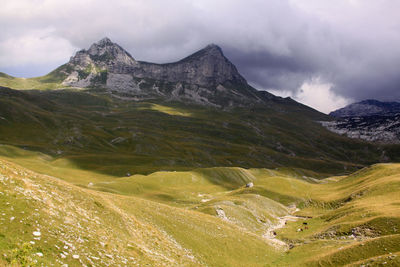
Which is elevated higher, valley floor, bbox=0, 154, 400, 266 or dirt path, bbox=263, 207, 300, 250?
valley floor, bbox=0, 154, 400, 266

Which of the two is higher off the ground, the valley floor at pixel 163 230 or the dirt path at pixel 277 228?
the valley floor at pixel 163 230

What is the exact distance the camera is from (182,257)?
33.3 metres

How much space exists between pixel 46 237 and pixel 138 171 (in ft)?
472

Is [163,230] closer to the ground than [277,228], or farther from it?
farther from it

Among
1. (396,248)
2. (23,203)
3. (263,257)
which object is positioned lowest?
(263,257)

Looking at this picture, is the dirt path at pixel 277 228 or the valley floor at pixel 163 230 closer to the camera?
the valley floor at pixel 163 230

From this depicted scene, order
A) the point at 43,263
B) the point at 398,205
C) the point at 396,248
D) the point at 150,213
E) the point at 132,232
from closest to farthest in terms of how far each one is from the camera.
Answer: the point at 43,263
the point at 132,232
the point at 396,248
the point at 150,213
the point at 398,205

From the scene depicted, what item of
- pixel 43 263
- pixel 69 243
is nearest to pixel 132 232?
pixel 69 243

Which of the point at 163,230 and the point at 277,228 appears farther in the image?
the point at 277,228

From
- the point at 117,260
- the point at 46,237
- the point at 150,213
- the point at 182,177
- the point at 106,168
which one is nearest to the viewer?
the point at 46,237

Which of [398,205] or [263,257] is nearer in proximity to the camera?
[263,257]

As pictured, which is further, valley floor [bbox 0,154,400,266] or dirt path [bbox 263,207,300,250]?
dirt path [bbox 263,207,300,250]

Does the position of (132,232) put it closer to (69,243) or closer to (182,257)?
(182,257)

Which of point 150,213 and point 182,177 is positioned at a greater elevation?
point 150,213
